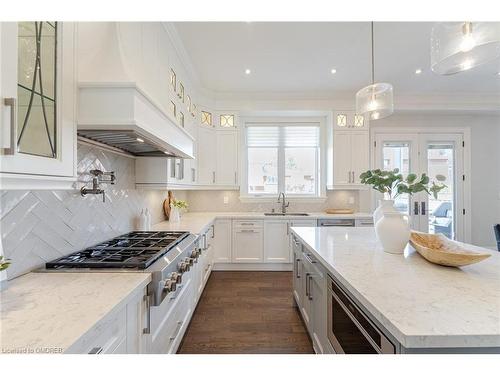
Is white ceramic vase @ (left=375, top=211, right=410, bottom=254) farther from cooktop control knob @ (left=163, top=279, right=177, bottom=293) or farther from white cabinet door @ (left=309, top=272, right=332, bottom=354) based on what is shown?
cooktop control knob @ (left=163, top=279, right=177, bottom=293)

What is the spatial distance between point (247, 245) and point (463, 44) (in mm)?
3439

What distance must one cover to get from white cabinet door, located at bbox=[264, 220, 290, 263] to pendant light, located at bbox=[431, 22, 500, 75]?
2.91 m

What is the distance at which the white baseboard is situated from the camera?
13.5ft

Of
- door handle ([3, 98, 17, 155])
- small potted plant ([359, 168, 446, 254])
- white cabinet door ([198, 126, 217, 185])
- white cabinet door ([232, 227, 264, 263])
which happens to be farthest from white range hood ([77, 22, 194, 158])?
white cabinet door ([232, 227, 264, 263])

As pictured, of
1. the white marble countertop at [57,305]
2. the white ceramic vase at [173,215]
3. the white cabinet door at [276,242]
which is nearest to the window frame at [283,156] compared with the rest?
the white cabinet door at [276,242]

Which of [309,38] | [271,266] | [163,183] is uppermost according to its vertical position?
[309,38]

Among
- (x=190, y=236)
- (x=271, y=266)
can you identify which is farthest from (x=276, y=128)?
(x=190, y=236)

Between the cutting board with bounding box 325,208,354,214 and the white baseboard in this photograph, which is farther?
the cutting board with bounding box 325,208,354,214

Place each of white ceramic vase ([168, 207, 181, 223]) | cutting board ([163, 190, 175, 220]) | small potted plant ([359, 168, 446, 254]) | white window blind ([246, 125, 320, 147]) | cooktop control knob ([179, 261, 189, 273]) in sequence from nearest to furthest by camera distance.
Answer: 1. small potted plant ([359, 168, 446, 254])
2. cooktop control knob ([179, 261, 189, 273])
3. white ceramic vase ([168, 207, 181, 223])
4. cutting board ([163, 190, 175, 220])
5. white window blind ([246, 125, 320, 147])

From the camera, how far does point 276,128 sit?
4.83 metres

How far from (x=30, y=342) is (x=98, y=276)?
55cm

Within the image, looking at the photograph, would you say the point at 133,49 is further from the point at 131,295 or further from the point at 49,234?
the point at 131,295

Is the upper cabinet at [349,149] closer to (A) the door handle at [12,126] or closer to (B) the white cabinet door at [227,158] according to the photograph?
(B) the white cabinet door at [227,158]
